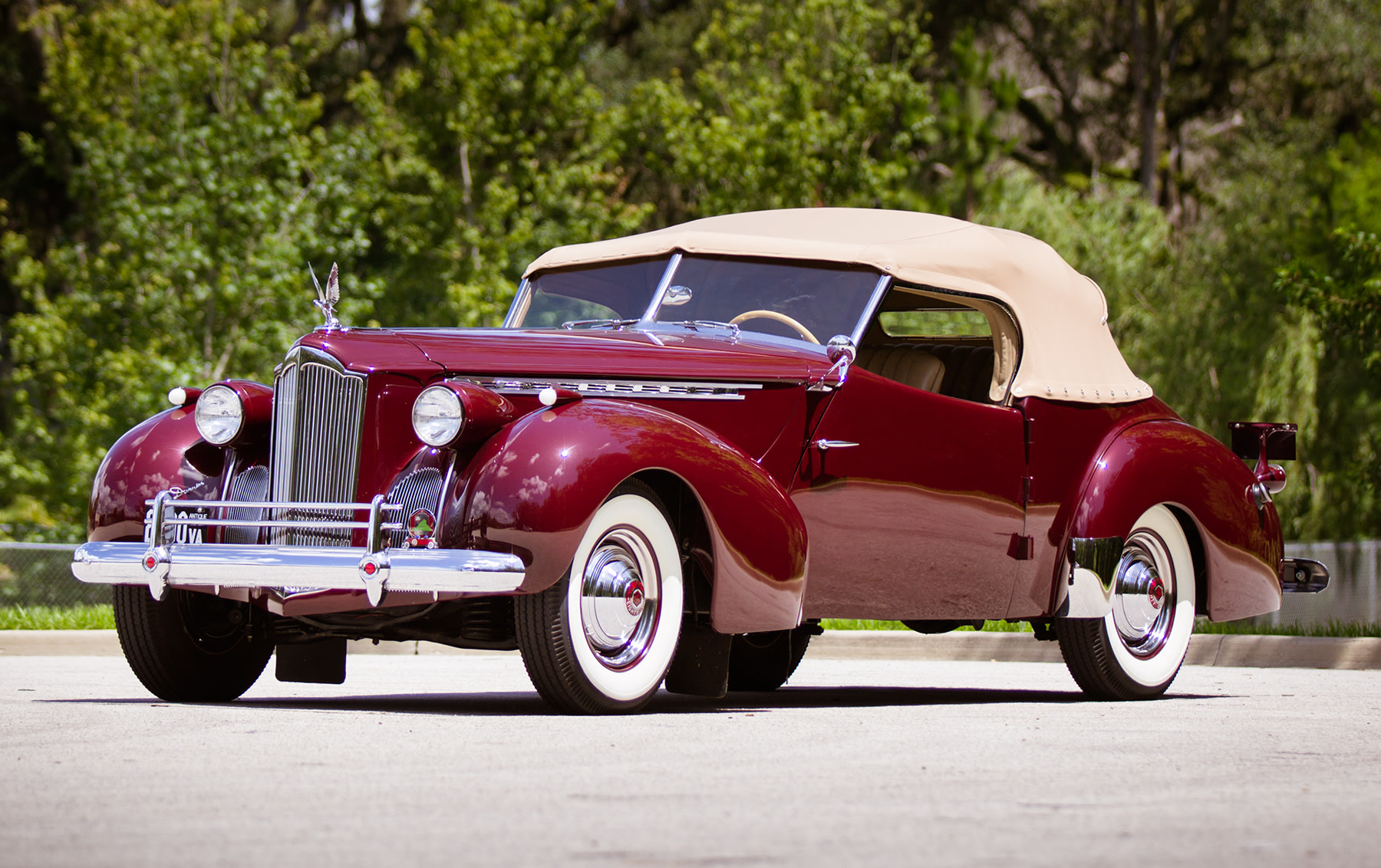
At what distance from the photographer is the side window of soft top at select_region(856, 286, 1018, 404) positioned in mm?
8086

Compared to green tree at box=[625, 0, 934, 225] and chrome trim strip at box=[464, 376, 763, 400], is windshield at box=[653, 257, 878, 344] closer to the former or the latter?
chrome trim strip at box=[464, 376, 763, 400]

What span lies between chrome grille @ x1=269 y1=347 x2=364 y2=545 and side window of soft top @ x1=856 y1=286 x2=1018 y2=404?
8.67 ft

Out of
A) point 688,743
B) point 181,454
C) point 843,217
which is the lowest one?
point 688,743

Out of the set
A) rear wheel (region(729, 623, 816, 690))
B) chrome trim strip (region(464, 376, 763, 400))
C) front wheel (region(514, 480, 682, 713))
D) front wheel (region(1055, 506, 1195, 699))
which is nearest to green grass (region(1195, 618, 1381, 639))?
front wheel (region(1055, 506, 1195, 699))

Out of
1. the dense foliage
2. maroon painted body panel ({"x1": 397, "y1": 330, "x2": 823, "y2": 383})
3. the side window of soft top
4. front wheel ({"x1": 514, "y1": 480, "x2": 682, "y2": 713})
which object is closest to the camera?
front wheel ({"x1": 514, "y1": 480, "x2": 682, "y2": 713})

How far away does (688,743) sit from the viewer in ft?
18.4

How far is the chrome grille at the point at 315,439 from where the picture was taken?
21.1ft

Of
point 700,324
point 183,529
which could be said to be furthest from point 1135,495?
point 183,529

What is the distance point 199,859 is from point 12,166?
30238mm

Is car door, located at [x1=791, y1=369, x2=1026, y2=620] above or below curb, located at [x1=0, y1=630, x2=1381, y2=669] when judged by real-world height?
above

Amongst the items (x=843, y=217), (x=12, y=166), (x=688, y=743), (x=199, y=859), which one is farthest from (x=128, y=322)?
(x=199, y=859)

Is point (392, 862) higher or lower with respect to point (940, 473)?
lower

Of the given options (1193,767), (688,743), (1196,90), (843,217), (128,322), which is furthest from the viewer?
(1196,90)

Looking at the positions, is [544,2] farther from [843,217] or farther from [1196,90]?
[843,217]
